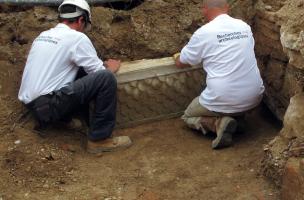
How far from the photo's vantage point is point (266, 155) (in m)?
4.48

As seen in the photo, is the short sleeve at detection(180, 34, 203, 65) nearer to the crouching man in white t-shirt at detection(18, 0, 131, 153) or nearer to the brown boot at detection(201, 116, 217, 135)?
the brown boot at detection(201, 116, 217, 135)

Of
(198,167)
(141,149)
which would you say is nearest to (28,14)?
(141,149)

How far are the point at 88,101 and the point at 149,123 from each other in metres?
0.76

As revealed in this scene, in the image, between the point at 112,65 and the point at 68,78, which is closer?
the point at 68,78

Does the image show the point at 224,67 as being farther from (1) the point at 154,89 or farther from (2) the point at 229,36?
(1) the point at 154,89

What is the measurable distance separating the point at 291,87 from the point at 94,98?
5.45 feet

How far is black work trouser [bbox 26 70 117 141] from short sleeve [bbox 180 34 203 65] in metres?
0.68

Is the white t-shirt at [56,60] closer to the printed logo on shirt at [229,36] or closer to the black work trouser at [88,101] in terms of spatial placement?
the black work trouser at [88,101]

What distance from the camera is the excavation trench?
4453mm

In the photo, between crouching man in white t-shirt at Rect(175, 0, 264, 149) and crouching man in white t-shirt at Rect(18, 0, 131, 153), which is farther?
crouching man in white t-shirt at Rect(175, 0, 264, 149)

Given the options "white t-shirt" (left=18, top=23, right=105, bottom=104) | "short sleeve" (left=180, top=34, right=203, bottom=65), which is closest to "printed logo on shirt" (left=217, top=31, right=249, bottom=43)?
"short sleeve" (left=180, top=34, right=203, bottom=65)

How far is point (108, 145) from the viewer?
514cm

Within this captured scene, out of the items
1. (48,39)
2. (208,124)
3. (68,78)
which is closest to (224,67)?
(208,124)

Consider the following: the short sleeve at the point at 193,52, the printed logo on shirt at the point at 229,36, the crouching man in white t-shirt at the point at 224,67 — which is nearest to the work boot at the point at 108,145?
the crouching man in white t-shirt at the point at 224,67
